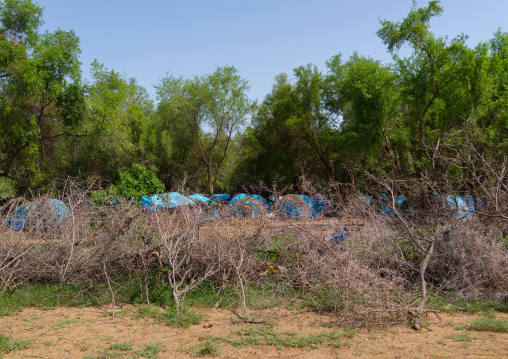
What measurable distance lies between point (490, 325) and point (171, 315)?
406 cm

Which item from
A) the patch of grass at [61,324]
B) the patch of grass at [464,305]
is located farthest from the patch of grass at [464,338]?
the patch of grass at [61,324]

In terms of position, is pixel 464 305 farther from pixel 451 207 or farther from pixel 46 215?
pixel 46 215

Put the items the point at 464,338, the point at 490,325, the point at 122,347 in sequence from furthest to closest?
the point at 490,325 < the point at 464,338 < the point at 122,347

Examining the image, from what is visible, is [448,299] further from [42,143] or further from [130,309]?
[42,143]

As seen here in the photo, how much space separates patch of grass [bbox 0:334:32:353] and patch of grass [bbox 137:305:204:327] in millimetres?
1465

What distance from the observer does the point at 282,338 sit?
500 cm

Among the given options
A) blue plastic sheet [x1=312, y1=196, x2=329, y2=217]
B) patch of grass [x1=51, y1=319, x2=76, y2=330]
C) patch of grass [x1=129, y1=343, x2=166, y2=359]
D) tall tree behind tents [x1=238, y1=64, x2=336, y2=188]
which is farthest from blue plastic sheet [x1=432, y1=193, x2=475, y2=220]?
tall tree behind tents [x1=238, y1=64, x2=336, y2=188]

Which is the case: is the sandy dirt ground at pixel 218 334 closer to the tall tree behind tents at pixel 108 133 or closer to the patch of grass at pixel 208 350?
the patch of grass at pixel 208 350

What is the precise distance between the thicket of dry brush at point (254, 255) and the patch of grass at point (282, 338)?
2.31 feet

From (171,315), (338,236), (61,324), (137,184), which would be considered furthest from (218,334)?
(137,184)

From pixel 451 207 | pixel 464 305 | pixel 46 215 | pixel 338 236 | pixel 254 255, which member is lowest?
pixel 464 305

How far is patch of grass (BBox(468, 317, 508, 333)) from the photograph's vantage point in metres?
5.09

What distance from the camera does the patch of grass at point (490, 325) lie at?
5.09 m

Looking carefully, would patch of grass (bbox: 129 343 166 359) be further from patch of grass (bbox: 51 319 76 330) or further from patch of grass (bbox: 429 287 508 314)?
patch of grass (bbox: 429 287 508 314)
